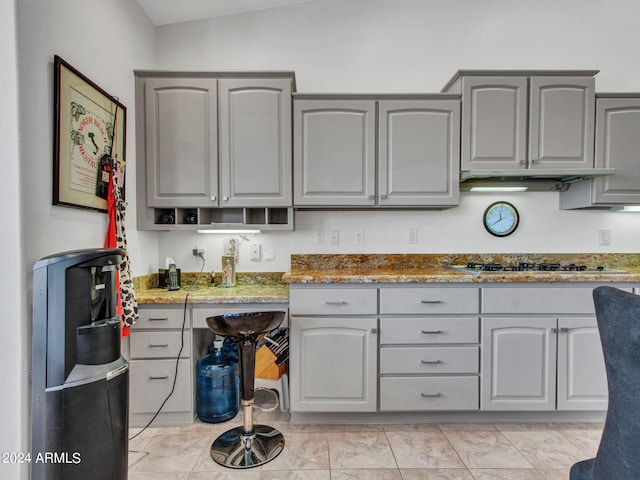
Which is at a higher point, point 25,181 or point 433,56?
point 433,56

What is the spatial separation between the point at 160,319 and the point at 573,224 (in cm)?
310

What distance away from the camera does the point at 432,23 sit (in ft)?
8.63

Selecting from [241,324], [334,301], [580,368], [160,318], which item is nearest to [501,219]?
[580,368]

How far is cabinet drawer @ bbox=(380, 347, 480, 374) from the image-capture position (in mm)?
2053

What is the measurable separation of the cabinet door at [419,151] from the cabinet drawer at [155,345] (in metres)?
1.61

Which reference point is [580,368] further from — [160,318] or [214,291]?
[160,318]

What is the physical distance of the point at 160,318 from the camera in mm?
2039

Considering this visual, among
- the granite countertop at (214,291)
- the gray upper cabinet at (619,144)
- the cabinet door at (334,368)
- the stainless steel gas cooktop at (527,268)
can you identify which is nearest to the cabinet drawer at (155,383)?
the granite countertop at (214,291)

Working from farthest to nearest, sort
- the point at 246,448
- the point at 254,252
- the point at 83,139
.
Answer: the point at 254,252 < the point at 246,448 < the point at 83,139

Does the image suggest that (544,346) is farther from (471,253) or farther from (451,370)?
(471,253)

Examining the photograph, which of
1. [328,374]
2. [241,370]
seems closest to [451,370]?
[328,374]

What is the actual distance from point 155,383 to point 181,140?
5.14 feet

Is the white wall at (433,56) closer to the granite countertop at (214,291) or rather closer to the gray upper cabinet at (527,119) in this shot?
the granite countertop at (214,291)

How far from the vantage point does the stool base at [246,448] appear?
174 centimetres
